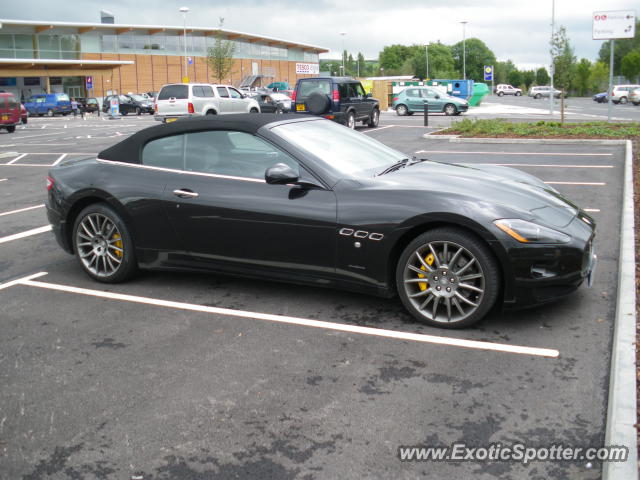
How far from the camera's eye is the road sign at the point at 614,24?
25.4 metres

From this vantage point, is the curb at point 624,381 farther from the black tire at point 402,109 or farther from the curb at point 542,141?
the black tire at point 402,109

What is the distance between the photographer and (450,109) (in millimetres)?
37688

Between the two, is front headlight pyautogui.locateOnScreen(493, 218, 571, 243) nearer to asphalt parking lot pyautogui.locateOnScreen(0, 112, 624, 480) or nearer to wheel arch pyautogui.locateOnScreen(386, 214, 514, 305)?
wheel arch pyautogui.locateOnScreen(386, 214, 514, 305)

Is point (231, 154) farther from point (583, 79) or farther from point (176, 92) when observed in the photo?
point (583, 79)

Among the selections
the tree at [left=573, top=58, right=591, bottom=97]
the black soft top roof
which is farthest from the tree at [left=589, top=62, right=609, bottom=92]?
the black soft top roof

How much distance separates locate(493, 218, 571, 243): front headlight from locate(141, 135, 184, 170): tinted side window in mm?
2622

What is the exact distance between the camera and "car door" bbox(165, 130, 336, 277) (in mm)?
4906

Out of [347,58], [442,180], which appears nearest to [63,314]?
[442,180]

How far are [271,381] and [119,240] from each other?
246cm

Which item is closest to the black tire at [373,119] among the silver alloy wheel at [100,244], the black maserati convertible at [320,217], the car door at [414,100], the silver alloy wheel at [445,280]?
the car door at [414,100]

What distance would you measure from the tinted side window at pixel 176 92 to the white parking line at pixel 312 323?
23.9m

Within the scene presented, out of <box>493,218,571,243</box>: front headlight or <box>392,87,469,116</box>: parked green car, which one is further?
<box>392,87,469,116</box>: parked green car

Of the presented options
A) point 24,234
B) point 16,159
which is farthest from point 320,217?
point 16,159

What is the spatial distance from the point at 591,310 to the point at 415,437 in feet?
7.64
